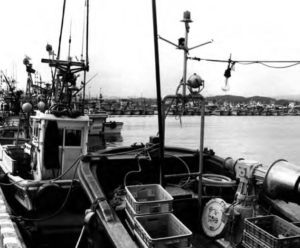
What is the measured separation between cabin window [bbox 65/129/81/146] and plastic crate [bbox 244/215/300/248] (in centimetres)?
682

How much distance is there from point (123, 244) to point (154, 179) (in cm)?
386

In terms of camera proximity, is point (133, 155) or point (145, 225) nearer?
point (145, 225)

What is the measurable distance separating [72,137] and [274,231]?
276 inches

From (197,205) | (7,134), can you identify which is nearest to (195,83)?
(197,205)

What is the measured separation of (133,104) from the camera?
150 meters

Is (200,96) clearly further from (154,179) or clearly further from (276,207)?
(154,179)

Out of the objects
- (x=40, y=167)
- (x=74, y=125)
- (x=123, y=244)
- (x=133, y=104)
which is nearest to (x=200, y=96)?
(x=123, y=244)

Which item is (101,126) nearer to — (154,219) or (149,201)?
(149,201)

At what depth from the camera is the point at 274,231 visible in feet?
16.3

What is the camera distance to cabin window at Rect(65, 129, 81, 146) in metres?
10.5

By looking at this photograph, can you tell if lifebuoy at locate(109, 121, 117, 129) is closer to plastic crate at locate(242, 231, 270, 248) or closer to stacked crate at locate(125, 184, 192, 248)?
stacked crate at locate(125, 184, 192, 248)

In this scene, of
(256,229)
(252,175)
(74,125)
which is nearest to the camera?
(256,229)

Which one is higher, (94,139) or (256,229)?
(256,229)

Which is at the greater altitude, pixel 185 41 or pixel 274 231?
pixel 185 41
